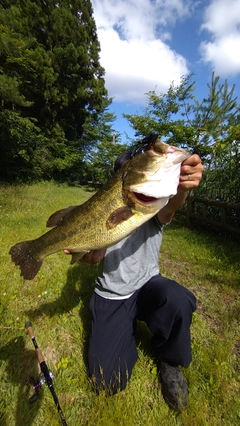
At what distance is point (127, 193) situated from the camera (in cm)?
148

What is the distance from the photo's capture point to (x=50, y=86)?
21562mm

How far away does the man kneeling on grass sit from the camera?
1866 mm

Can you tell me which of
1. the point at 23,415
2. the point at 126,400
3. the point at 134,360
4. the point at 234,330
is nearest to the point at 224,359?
the point at 234,330

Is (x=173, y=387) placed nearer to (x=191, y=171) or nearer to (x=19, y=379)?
(x=19, y=379)

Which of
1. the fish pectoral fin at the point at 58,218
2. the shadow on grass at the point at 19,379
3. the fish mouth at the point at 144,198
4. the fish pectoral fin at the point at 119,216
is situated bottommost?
the shadow on grass at the point at 19,379

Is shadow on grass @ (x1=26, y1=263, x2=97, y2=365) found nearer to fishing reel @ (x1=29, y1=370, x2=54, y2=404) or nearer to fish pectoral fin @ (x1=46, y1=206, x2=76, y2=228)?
fishing reel @ (x1=29, y1=370, x2=54, y2=404)

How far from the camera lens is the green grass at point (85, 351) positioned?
1.69m

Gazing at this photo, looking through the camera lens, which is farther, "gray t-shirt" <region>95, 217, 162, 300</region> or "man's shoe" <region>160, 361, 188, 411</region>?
"gray t-shirt" <region>95, 217, 162, 300</region>

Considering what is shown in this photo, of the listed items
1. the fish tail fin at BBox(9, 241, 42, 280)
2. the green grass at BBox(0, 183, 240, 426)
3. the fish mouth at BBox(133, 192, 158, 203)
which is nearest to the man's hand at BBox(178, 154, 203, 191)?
the fish mouth at BBox(133, 192, 158, 203)

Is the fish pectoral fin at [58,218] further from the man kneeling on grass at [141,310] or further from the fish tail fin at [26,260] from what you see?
the man kneeling on grass at [141,310]

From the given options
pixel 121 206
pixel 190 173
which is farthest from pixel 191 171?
pixel 121 206

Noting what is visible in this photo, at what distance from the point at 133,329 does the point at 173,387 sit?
1.99 feet

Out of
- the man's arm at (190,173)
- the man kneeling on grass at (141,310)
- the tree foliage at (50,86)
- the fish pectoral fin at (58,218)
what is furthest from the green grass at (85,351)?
the tree foliage at (50,86)

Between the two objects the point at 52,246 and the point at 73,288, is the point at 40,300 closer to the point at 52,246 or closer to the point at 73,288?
the point at 73,288
